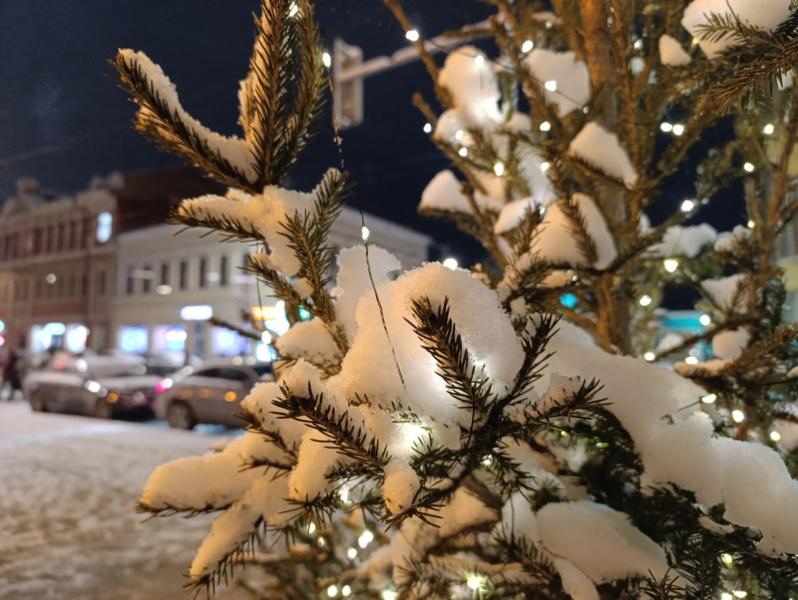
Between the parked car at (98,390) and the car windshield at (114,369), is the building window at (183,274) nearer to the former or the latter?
the parked car at (98,390)

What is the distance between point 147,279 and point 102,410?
21152mm

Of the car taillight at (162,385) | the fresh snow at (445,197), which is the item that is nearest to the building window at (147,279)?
the car taillight at (162,385)

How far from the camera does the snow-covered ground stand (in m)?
3.64

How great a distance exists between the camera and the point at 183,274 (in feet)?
105

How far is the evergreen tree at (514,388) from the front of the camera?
Answer: 0.95 meters

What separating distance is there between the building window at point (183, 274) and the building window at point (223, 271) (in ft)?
9.25

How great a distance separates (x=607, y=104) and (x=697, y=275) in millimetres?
838

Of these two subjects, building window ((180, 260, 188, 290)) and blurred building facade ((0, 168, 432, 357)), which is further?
building window ((180, 260, 188, 290))

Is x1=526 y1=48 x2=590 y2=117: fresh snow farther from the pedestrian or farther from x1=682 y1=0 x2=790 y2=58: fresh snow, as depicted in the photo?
the pedestrian

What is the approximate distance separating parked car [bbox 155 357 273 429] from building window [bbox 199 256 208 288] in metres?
18.7

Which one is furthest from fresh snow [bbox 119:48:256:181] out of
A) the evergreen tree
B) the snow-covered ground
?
the snow-covered ground

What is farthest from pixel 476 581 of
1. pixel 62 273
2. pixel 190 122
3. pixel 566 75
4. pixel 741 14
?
pixel 62 273

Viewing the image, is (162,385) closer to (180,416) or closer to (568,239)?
(180,416)

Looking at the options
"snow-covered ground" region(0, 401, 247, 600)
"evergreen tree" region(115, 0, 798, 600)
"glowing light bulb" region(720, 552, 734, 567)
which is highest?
"evergreen tree" region(115, 0, 798, 600)
